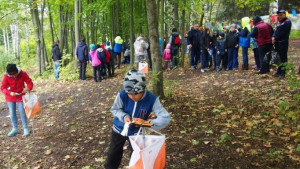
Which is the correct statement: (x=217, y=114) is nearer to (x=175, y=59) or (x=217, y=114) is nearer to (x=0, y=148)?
(x=0, y=148)

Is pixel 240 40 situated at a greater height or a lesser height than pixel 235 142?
greater

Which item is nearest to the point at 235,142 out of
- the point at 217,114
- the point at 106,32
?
the point at 217,114

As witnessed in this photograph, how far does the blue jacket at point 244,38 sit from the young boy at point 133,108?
855 cm

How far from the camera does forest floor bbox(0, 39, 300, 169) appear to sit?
4.77 meters

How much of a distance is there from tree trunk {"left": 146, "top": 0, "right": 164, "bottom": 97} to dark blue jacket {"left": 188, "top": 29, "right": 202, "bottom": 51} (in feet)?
17.9

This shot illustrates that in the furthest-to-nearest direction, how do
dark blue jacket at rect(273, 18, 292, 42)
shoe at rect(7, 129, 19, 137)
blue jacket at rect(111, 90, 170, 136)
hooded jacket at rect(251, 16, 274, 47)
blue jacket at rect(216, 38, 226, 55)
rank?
blue jacket at rect(216, 38, 226, 55)
hooded jacket at rect(251, 16, 274, 47)
dark blue jacket at rect(273, 18, 292, 42)
shoe at rect(7, 129, 19, 137)
blue jacket at rect(111, 90, 170, 136)

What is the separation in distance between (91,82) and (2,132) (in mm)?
5992

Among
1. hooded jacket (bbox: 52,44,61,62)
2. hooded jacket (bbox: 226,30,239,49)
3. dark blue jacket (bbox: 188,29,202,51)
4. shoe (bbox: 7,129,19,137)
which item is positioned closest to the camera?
shoe (bbox: 7,129,19,137)

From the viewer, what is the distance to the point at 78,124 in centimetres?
721

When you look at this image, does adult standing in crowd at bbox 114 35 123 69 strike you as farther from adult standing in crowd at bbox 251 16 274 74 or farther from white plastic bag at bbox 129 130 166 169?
white plastic bag at bbox 129 130 166 169

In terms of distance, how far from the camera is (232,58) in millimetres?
11625

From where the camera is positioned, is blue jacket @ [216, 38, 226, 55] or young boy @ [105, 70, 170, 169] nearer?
young boy @ [105, 70, 170, 169]

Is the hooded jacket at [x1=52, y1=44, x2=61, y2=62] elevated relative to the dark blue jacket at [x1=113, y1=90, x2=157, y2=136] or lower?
elevated

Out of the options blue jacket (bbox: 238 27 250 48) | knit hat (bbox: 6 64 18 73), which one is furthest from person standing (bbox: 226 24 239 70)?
knit hat (bbox: 6 64 18 73)
